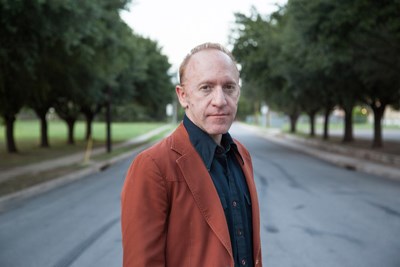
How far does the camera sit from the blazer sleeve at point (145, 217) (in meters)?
1.73

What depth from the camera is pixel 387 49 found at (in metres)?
15.9

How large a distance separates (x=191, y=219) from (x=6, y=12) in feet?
31.2

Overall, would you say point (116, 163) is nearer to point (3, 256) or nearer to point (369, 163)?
point (369, 163)

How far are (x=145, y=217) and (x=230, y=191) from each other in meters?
0.40

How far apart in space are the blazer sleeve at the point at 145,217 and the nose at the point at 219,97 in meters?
0.37

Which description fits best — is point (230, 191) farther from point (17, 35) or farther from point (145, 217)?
point (17, 35)

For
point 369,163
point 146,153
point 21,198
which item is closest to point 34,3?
point 21,198

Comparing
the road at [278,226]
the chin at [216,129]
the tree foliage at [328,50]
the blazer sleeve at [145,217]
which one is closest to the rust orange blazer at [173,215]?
the blazer sleeve at [145,217]

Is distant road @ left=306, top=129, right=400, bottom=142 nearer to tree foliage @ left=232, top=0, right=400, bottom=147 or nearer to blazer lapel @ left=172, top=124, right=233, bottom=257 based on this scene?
tree foliage @ left=232, top=0, right=400, bottom=147

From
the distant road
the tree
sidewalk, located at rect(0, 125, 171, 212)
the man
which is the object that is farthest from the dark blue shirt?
the distant road

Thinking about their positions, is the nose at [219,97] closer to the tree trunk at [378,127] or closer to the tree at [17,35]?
the tree at [17,35]

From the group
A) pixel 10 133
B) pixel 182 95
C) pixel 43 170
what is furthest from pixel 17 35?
pixel 10 133

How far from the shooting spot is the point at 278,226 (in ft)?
24.0

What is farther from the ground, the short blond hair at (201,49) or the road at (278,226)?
the short blond hair at (201,49)
